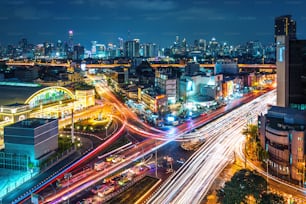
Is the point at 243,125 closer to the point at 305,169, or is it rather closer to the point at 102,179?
the point at 305,169

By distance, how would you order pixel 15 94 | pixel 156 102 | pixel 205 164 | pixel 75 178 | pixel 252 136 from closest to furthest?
pixel 75 178 < pixel 205 164 < pixel 252 136 < pixel 15 94 < pixel 156 102

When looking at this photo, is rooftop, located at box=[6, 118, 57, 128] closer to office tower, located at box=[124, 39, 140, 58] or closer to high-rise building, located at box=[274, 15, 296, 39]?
high-rise building, located at box=[274, 15, 296, 39]

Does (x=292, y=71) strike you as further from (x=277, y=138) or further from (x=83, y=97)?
(x=83, y=97)

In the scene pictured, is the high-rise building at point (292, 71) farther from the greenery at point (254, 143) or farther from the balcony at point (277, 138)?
the balcony at point (277, 138)

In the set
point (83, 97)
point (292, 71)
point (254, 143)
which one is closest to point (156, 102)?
point (83, 97)

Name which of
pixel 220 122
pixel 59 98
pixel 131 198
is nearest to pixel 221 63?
pixel 220 122

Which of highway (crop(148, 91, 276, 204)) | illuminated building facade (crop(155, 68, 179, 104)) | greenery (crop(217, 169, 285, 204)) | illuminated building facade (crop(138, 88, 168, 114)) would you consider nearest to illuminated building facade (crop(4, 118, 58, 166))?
highway (crop(148, 91, 276, 204))
